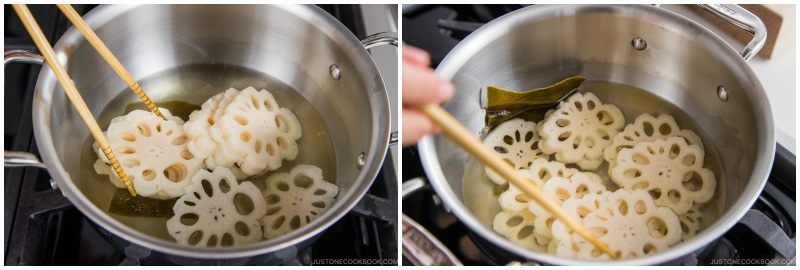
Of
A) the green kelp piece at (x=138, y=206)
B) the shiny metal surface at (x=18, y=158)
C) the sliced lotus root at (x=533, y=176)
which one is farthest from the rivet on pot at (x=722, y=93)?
the shiny metal surface at (x=18, y=158)

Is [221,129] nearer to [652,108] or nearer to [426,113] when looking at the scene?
[426,113]

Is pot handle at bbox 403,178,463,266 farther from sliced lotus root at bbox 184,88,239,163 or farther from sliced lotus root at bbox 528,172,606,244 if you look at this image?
sliced lotus root at bbox 184,88,239,163

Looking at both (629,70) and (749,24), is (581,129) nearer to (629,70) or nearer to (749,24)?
(629,70)

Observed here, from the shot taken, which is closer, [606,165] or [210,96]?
[606,165]

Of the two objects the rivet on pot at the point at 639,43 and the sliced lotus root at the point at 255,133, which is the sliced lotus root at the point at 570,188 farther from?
the sliced lotus root at the point at 255,133

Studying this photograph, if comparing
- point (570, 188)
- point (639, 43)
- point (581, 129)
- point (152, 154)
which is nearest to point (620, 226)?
point (570, 188)

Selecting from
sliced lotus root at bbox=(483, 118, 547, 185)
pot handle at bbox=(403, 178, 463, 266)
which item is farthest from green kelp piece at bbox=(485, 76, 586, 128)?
pot handle at bbox=(403, 178, 463, 266)
